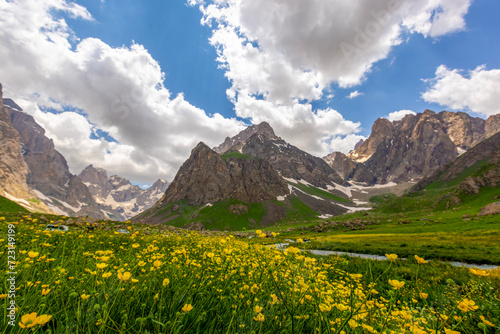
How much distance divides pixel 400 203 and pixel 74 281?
8135 inches

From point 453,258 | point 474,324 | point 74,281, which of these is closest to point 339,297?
point 474,324

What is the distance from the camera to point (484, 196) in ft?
342

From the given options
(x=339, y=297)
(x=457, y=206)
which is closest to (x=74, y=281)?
(x=339, y=297)

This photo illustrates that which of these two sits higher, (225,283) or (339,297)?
(225,283)

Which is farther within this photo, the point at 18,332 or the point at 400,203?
the point at 400,203

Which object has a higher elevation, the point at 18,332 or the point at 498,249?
the point at 18,332

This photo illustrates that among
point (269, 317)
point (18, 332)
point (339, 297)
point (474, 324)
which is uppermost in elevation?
point (18, 332)

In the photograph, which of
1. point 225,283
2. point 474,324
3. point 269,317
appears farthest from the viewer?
point 474,324

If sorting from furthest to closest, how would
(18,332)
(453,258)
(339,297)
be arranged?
(453,258) < (339,297) < (18,332)

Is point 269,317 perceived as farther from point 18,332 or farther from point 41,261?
point 41,261

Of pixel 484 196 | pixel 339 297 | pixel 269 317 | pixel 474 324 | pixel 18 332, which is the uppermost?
pixel 484 196

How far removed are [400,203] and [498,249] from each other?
166 m

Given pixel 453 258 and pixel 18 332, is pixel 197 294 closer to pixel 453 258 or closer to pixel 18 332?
pixel 18 332

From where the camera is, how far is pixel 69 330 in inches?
88.8
